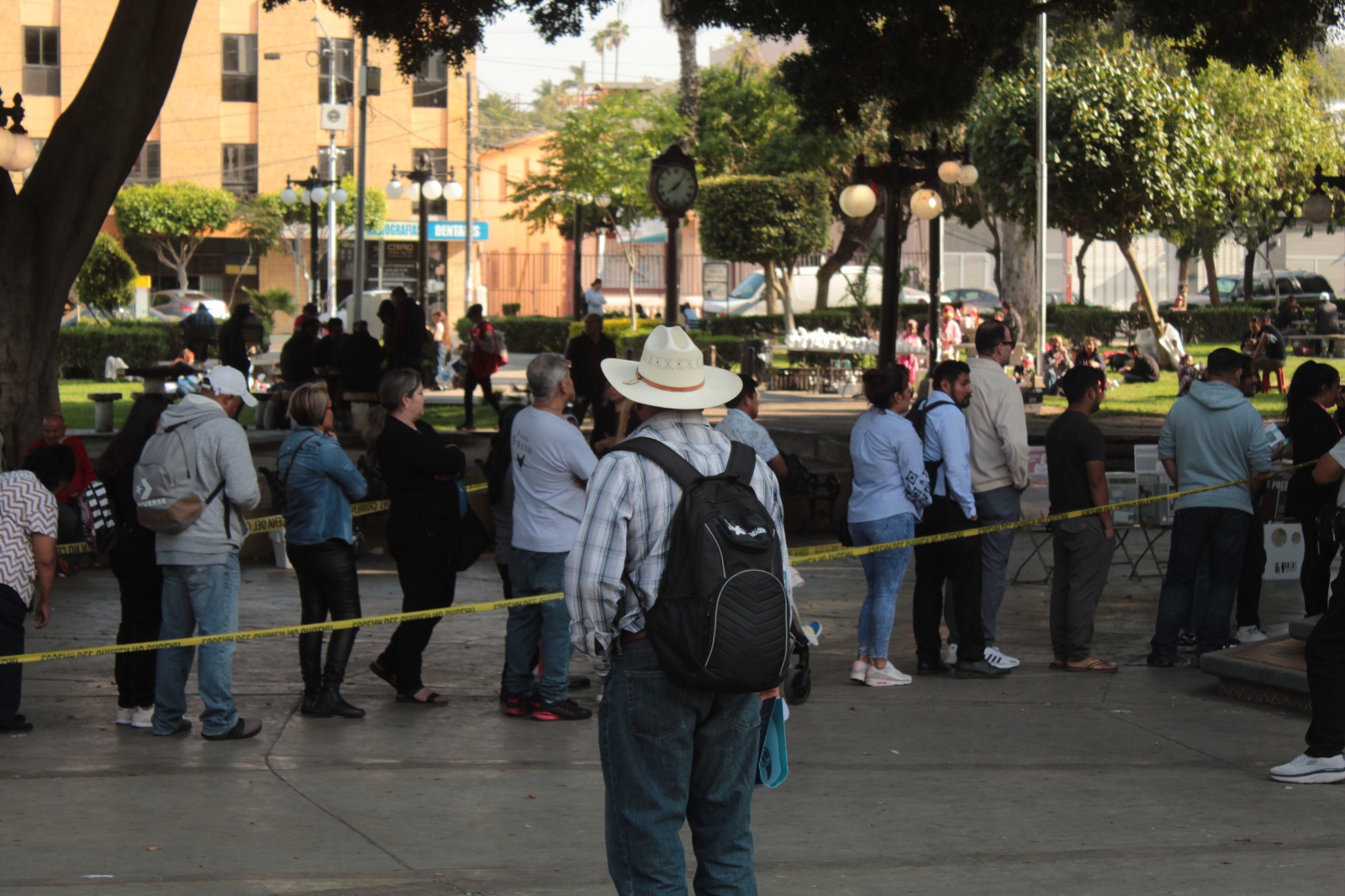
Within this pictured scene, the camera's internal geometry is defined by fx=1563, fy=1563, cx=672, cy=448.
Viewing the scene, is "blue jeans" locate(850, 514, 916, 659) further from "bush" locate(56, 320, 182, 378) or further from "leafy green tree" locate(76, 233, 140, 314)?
"leafy green tree" locate(76, 233, 140, 314)

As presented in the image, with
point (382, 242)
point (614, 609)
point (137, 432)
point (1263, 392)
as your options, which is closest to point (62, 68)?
point (382, 242)

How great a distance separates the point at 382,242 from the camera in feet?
186

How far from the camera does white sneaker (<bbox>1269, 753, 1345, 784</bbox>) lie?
631 cm

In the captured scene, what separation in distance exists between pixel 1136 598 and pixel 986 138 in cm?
2162

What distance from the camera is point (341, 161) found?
56531mm

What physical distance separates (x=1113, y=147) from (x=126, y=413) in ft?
57.0

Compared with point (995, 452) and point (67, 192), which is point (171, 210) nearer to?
point (67, 192)

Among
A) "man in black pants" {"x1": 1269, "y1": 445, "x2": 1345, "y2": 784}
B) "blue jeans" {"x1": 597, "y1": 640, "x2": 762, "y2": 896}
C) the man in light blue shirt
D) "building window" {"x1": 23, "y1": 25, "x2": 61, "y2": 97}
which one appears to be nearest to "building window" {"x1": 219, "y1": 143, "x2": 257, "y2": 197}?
"building window" {"x1": 23, "y1": 25, "x2": 61, "y2": 97}

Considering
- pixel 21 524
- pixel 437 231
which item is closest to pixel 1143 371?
pixel 21 524

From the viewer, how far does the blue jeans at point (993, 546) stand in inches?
339

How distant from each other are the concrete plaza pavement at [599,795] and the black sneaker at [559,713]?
2.2 inches

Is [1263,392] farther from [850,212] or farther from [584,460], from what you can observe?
[584,460]

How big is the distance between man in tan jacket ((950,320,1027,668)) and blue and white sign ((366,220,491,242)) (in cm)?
4760

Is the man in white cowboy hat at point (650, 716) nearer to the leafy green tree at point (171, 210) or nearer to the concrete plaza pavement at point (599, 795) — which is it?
the concrete plaza pavement at point (599, 795)
